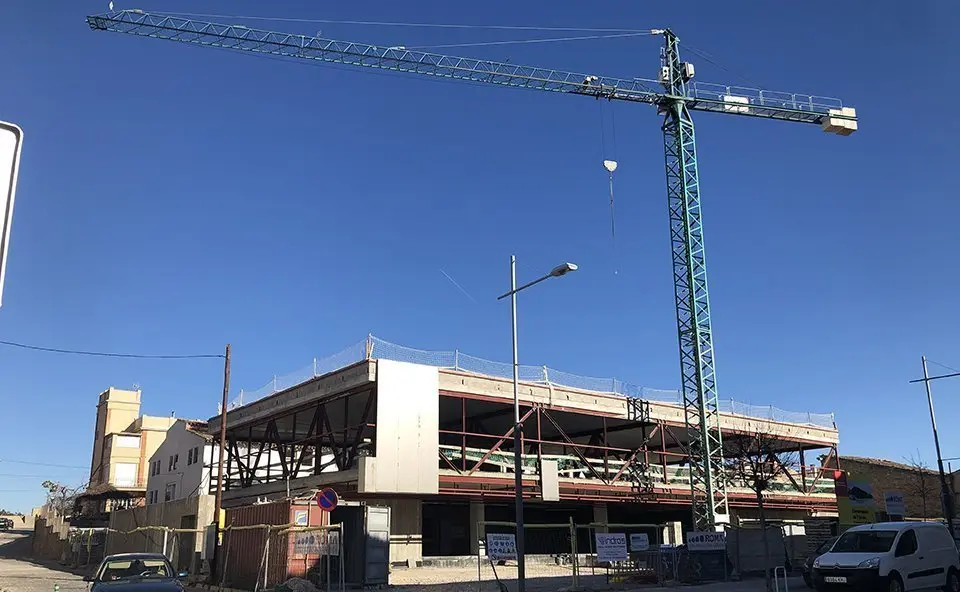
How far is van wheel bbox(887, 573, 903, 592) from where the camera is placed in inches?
728

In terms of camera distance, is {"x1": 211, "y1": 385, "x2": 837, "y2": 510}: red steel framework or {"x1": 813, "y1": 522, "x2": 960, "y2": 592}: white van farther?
{"x1": 211, "y1": 385, "x2": 837, "y2": 510}: red steel framework

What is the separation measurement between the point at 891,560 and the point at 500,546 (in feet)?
31.6

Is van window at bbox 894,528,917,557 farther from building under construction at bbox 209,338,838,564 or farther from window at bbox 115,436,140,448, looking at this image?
window at bbox 115,436,140,448

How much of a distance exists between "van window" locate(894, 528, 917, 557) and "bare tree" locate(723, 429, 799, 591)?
11996 mm

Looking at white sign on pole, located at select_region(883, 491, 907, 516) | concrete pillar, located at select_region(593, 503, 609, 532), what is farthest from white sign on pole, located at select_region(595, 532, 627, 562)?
concrete pillar, located at select_region(593, 503, 609, 532)

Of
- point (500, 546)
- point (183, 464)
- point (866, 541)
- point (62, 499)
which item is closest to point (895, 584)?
point (866, 541)

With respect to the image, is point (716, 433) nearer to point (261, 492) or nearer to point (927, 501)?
point (261, 492)

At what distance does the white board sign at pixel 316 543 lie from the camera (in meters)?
21.0

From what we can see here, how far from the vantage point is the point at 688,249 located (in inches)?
1699

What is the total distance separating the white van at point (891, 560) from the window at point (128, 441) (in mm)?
76259

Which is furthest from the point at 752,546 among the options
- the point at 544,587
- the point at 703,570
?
the point at 544,587

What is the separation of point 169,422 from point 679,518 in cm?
6057

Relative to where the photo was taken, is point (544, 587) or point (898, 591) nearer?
point (898, 591)

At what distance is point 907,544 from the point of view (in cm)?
1939
